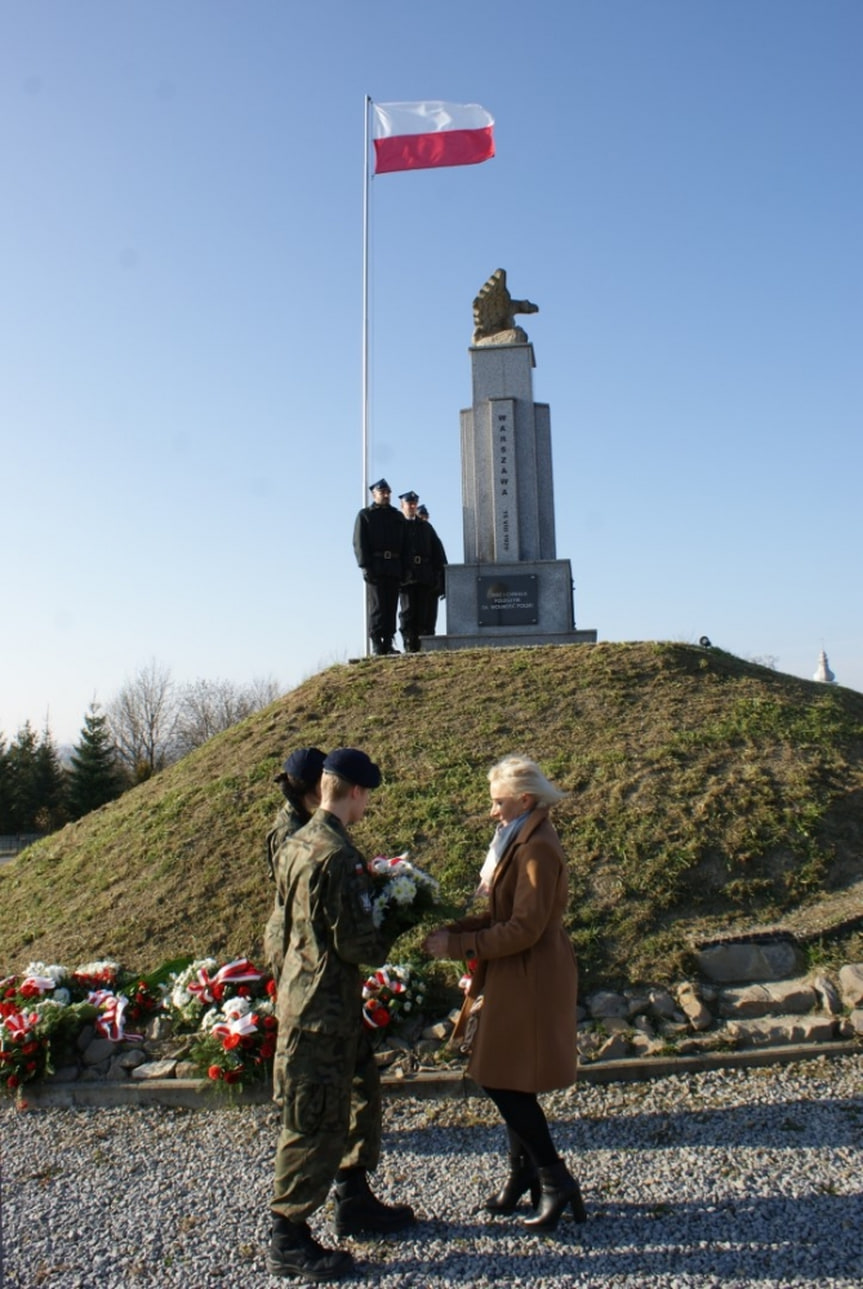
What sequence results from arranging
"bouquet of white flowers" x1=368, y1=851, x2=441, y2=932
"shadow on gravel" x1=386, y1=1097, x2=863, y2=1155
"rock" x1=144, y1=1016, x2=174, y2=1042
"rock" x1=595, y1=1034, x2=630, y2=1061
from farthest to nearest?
"rock" x1=144, y1=1016, x2=174, y2=1042, "rock" x1=595, y1=1034, x2=630, y2=1061, "shadow on gravel" x1=386, y1=1097, x2=863, y2=1155, "bouquet of white flowers" x1=368, y1=851, x2=441, y2=932

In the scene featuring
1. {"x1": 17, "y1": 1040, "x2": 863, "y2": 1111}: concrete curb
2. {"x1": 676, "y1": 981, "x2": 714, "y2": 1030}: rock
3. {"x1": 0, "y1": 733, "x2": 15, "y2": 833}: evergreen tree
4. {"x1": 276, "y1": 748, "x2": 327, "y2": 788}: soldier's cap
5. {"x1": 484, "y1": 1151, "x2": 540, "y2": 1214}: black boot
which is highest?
{"x1": 0, "y1": 733, "x2": 15, "y2": 833}: evergreen tree

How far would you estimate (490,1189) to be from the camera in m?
4.27

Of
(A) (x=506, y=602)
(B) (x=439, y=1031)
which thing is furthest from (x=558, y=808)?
(A) (x=506, y=602)

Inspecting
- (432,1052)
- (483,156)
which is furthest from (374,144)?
(432,1052)

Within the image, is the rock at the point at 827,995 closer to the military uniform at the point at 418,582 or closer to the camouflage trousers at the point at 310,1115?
the camouflage trousers at the point at 310,1115

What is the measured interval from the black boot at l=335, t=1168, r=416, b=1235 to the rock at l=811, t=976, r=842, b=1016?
3.10m

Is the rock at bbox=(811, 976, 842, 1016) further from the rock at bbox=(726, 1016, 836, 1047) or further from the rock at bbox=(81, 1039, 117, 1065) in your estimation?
the rock at bbox=(81, 1039, 117, 1065)

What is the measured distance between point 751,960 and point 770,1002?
44 centimetres

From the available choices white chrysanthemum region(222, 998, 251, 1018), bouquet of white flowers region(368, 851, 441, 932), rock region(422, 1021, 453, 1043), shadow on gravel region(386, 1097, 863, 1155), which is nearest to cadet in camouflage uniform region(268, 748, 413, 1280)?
bouquet of white flowers region(368, 851, 441, 932)

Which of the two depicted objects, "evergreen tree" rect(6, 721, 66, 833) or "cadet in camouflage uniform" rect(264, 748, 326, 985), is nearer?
"cadet in camouflage uniform" rect(264, 748, 326, 985)

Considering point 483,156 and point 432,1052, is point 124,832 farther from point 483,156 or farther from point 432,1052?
point 483,156

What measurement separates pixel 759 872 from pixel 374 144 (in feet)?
49.3

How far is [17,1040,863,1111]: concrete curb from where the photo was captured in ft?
17.4

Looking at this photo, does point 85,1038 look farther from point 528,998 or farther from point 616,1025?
point 528,998
